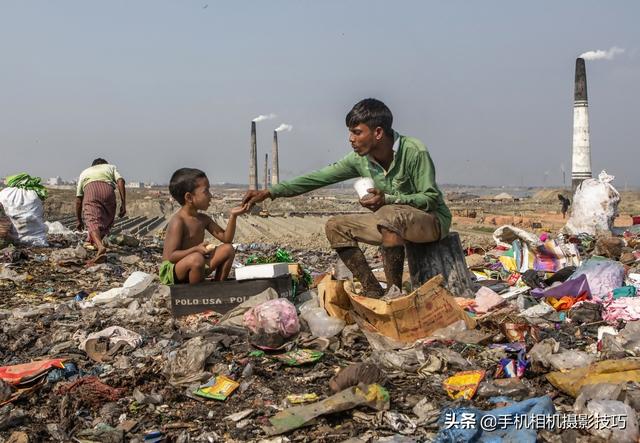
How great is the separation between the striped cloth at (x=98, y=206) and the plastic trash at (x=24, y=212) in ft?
2.64

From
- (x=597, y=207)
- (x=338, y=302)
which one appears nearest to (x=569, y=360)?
(x=338, y=302)

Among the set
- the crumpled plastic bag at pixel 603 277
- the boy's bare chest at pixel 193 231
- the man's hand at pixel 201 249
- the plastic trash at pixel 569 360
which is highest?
the boy's bare chest at pixel 193 231

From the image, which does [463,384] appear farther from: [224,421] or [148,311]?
[148,311]

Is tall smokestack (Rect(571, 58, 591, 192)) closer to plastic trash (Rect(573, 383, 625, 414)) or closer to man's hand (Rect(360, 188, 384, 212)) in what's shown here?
man's hand (Rect(360, 188, 384, 212))

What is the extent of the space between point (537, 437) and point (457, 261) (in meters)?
2.32

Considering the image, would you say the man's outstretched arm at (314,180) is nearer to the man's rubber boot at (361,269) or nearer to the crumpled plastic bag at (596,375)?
the man's rubber boot at (361,269)

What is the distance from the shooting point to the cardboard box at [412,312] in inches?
146

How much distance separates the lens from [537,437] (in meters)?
2.56

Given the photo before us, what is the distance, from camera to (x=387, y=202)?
442cm

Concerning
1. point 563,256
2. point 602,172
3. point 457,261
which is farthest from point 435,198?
point 602,172

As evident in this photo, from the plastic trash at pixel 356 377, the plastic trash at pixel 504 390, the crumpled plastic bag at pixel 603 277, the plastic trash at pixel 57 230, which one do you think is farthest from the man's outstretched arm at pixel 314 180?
the plastic trash at pixel 57 230

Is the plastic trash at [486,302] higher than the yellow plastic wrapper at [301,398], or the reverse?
the plastic trash at [486,302]

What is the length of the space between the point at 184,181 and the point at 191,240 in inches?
18.0

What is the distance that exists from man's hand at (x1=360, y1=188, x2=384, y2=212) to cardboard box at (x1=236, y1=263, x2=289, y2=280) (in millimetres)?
767
